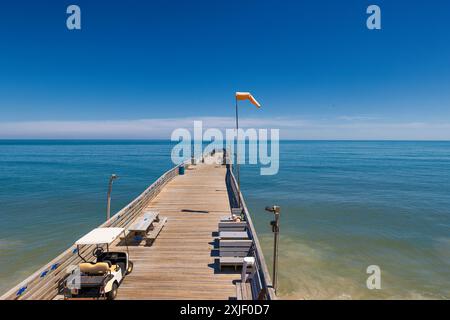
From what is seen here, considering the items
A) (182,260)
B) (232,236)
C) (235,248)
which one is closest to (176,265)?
(182,260)

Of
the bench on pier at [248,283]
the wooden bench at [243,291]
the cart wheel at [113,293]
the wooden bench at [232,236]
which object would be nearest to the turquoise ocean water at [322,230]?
the wooden bench at [232,236]

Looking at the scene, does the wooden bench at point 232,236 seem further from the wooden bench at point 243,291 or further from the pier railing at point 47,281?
the pier railing at point 47,281

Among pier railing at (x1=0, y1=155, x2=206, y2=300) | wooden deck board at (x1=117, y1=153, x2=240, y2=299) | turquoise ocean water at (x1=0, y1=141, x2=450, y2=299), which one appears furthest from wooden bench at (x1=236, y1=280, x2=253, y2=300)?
turquoise ocean water at (x1=0, y1=141, x2=450, y2=299)

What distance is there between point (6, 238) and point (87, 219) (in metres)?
5.98

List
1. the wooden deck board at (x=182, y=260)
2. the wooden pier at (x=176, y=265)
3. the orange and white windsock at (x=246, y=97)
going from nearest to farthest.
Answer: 1. the wooden pier at (x=176, y=265)
2. the wooden deck board at (x=182, y=260)
3. the orange and white windsock at (x=246, y=97)

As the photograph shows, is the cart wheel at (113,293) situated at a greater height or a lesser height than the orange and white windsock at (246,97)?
lesser

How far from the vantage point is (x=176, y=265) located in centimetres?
974

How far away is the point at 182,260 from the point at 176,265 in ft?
1.49

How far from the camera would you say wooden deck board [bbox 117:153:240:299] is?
8.17m

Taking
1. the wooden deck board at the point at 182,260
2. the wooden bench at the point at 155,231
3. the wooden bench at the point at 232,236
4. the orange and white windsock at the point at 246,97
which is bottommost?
the wooden deck board at the point at 182,260

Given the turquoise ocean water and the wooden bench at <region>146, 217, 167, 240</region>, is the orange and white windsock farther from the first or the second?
the turquoise ocean water

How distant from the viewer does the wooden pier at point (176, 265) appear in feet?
24.4

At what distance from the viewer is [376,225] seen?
23312 millimetres
